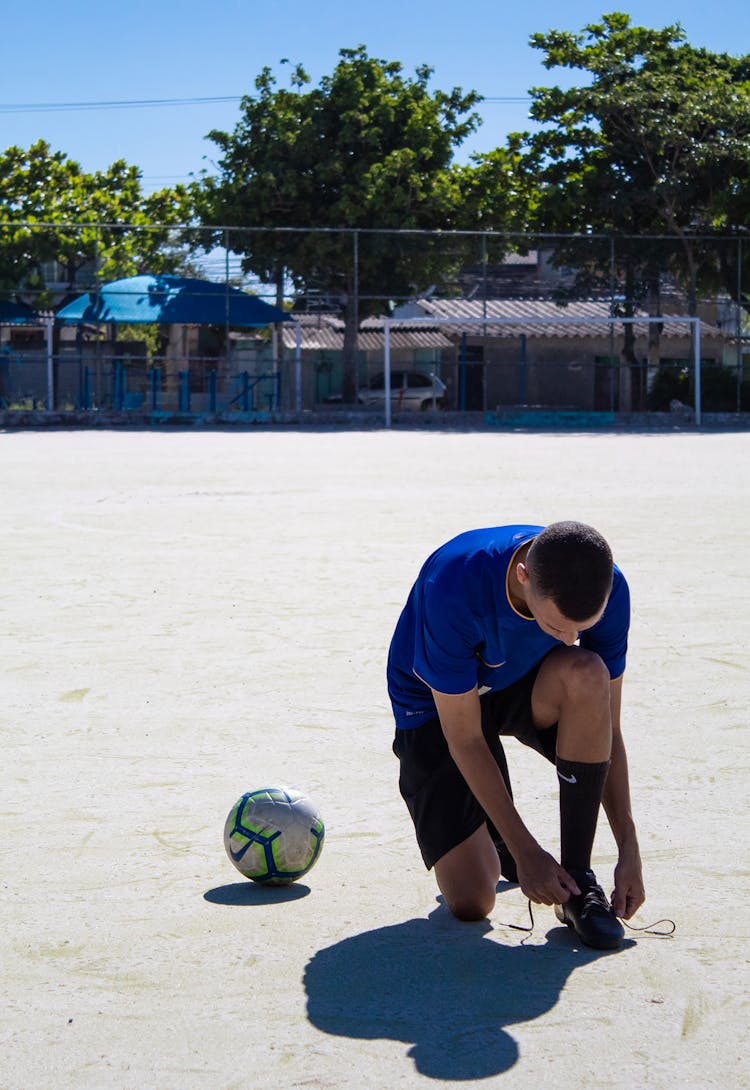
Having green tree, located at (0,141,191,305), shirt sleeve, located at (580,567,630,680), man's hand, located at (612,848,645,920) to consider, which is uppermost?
green tree, located at (0,141,191,305)

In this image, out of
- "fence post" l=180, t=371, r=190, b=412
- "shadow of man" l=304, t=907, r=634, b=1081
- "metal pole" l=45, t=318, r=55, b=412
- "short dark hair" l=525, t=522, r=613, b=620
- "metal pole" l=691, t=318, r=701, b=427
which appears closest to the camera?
"shadow of man" l=304, t=907, r=634, b=1081

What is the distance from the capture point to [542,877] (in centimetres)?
326

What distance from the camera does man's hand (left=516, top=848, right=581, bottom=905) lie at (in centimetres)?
326

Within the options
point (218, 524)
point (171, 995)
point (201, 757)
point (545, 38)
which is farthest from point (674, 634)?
point (545, 38)

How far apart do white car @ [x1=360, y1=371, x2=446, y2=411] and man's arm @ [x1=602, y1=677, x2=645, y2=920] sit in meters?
41.3

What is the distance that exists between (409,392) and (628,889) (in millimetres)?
44180

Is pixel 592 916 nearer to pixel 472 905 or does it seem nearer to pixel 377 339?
pixel 472 905

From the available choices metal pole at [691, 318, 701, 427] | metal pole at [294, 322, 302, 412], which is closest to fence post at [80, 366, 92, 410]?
metal pole at [294, 322, 302, 412]

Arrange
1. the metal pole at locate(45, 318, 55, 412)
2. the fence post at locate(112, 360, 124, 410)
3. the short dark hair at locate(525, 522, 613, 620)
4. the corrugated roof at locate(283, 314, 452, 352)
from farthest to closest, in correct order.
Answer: the corrugated roof at locate(283, 314, 452, 352) → the fence post at locate(112, 360, 124, 410) → the metal pole at locate(45, 318, 55, 412) → the short dark hair at locate(525, 522, 613, 620)

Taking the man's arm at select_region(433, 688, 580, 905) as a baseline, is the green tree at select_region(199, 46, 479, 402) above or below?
above

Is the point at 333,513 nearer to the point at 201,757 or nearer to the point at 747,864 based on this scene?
the point at 201,757

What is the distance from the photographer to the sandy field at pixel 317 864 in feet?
9.35

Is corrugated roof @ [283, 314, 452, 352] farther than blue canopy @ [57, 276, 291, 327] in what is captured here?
Yes

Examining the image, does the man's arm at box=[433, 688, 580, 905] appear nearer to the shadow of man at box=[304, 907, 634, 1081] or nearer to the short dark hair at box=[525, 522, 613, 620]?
the shadow of man at box=[304, 907, 634, 1081]
